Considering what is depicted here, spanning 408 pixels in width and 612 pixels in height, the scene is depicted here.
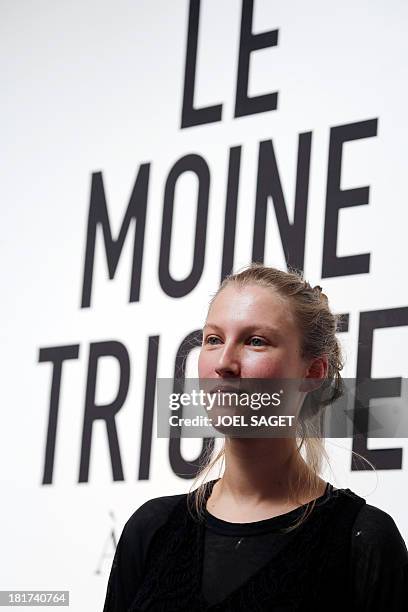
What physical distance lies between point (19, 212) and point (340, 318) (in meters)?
0.90

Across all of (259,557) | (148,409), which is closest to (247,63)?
(148,409)

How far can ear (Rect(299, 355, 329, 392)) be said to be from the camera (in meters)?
1.23

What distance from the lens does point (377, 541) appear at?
1.10 m

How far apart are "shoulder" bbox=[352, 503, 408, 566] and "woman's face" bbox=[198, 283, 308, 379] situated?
0.61 feet

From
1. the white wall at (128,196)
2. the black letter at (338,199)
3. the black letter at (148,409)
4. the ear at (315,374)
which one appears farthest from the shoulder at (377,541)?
the black letter at (148,409)

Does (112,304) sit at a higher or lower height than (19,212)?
lower

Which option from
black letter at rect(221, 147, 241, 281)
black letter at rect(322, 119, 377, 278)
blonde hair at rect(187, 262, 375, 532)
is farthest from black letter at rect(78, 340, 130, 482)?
blonde hair at rect(187, 262, 375, 532)

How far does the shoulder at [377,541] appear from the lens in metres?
1.09

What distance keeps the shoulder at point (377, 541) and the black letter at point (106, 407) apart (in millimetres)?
947

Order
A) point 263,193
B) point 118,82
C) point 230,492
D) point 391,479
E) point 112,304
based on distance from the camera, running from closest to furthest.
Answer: point 230,492 < point 391,479 < point 263,193 < point 112,304 < point 118,82

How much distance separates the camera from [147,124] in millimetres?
2219

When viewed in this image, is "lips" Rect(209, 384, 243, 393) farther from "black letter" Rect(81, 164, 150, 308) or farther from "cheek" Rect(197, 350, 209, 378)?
"black letter" Rect(81, 164, 150, 308)

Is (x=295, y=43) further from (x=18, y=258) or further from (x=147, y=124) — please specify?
(x=18, y=258)

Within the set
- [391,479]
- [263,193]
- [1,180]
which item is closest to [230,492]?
[391,479]
